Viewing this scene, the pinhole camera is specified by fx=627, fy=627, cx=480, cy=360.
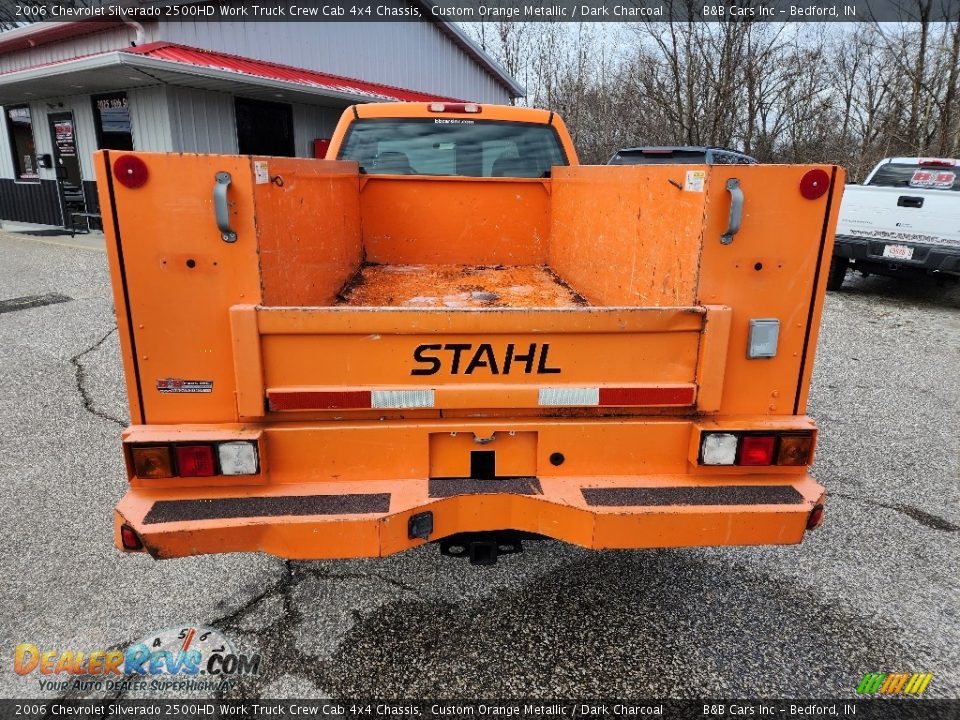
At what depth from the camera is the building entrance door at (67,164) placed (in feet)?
49.0

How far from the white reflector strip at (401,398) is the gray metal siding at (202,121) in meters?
11.8

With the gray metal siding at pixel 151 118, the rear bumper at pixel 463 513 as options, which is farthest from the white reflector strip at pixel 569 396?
the gray metal siding at pixel 151 118

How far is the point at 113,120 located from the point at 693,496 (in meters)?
15.4

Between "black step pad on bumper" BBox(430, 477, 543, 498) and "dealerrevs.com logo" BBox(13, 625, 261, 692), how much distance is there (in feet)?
3.57

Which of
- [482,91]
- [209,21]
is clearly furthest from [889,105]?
[209,21]

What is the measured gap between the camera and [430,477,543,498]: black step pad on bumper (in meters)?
2.45

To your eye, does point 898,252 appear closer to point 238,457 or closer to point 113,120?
point 238,457

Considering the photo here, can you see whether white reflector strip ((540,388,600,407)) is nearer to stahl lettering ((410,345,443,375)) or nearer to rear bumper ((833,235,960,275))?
stahl lettering ((410,345,443,375))

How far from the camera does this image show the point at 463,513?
246 cm

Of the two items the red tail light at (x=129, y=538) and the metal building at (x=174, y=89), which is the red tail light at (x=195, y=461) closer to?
the red tail light at (x=129, y=538)

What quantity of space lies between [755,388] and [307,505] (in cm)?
179

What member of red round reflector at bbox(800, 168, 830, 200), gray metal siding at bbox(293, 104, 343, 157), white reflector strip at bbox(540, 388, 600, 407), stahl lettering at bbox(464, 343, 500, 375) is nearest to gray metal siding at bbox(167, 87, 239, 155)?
gray metal siding at bbox(293, 104, 343, 157)

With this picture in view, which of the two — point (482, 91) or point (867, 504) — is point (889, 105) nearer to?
point (482, 91)

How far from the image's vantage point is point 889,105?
24.0 metres
